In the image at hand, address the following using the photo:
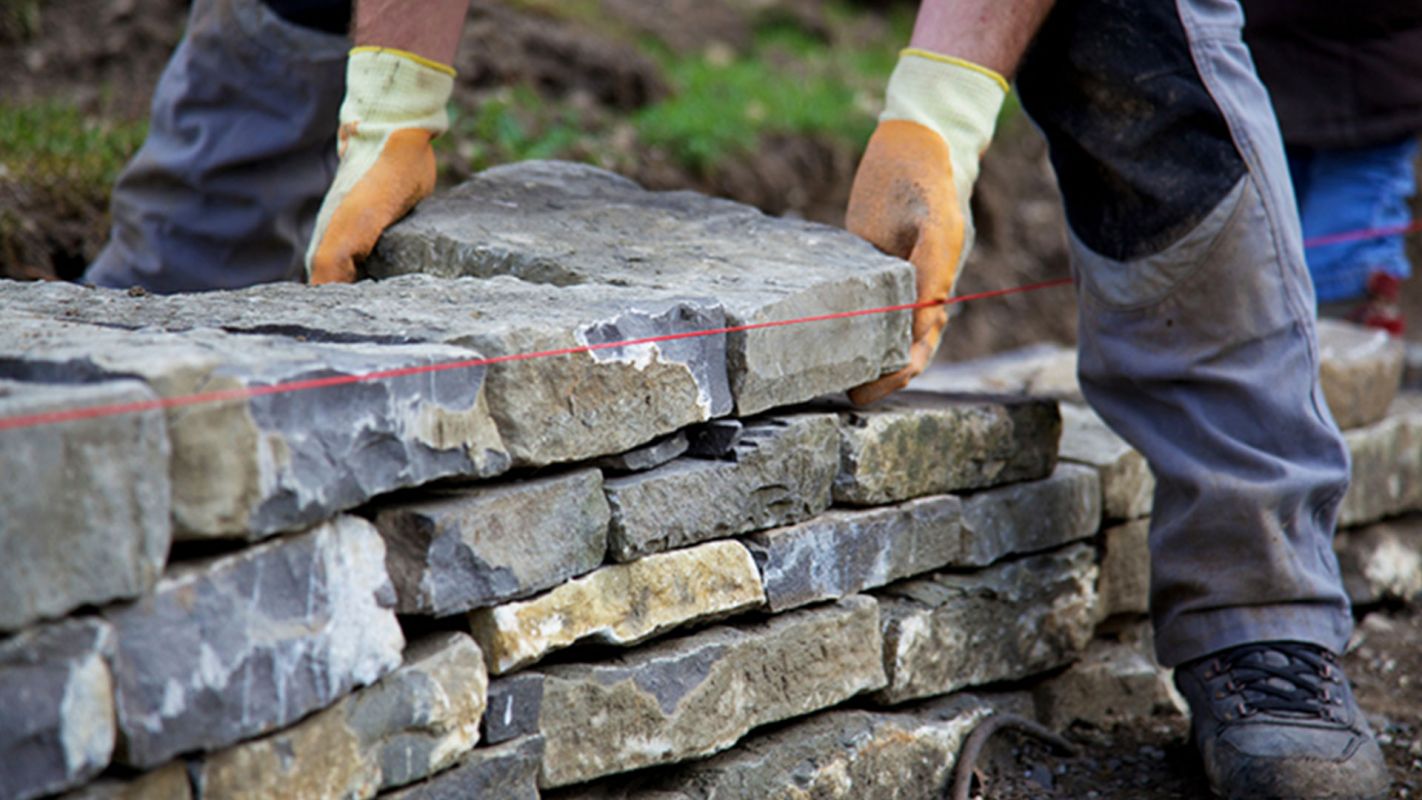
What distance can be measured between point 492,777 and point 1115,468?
149 cm

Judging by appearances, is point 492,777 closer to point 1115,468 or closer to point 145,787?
point 145,787

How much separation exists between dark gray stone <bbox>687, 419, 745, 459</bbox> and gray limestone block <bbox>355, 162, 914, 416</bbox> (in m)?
0.04

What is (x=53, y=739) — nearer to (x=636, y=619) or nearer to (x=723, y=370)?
(x=636, y=619)

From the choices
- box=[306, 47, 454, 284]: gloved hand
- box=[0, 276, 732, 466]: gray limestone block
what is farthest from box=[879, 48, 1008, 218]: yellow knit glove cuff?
box=[306, 47, 454, 284]: gloved hand

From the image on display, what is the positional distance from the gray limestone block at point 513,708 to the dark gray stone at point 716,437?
0.43 metres

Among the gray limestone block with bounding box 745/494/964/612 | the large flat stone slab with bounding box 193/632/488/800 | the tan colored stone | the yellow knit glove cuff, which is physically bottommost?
the tan colored stone

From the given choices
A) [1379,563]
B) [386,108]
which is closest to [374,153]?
[386,108]

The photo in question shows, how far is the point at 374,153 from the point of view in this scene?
2.44 metres

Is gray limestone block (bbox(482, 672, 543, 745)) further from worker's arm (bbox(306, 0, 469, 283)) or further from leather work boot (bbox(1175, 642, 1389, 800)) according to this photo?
leather work boot (bbox(1175, 642, 1389, 800))

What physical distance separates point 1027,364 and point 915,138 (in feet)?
4.34

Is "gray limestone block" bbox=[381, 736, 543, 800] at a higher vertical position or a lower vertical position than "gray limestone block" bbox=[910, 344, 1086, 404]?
higher

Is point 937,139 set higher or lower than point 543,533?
higher

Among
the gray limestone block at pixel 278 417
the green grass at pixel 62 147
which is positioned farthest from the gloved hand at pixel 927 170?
the green grass at pixel 62 147

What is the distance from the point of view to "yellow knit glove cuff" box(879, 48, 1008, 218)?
2398mm
